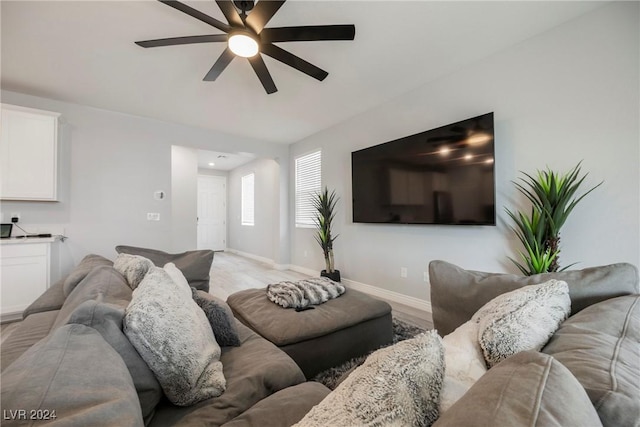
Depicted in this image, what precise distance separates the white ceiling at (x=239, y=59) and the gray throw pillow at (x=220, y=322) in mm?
2072

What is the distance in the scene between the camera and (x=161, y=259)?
256cm

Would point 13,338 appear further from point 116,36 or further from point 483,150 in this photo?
point 483,150

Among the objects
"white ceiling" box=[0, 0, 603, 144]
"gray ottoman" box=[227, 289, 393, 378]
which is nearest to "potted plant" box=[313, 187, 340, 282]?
"white ceiling" box=[0, 0, 603, 144]

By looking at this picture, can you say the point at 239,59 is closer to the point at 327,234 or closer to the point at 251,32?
the point at 251,32

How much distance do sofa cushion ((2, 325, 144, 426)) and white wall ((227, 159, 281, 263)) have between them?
4915 millimetres

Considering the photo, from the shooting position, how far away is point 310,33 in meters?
1.71

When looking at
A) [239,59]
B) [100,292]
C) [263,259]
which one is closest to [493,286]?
[100,292]

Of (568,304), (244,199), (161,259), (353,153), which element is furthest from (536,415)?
(244,199)

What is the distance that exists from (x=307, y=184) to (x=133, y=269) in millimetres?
3737

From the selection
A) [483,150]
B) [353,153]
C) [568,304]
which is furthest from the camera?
[353,153]

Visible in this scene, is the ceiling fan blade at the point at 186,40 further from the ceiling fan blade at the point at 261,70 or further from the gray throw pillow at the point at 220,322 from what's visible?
the gray throw pillow at the point at 220,322

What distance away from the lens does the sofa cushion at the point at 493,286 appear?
95cm

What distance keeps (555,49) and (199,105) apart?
12.7 feet

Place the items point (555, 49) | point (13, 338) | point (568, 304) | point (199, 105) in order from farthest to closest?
point (199, 105) → point (555, 49) → point (13, 338) → point (568, 304)
